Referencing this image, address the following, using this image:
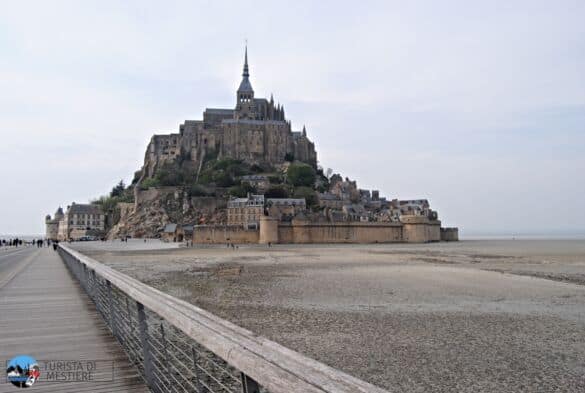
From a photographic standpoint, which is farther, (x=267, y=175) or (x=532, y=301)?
(x=267, y=175)

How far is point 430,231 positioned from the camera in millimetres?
74250

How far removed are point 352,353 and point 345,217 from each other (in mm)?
63640

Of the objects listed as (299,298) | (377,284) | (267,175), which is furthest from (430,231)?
(299,298)

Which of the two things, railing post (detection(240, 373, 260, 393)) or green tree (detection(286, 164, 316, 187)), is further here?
green tree (detection(286, 164, 316, 187))

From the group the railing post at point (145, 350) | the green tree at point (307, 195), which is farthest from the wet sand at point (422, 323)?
the green tree at point (307, 195)

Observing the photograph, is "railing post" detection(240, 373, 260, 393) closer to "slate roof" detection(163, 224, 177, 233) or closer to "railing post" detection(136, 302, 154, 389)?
"railing post" detection(136, 302, 154, 389)

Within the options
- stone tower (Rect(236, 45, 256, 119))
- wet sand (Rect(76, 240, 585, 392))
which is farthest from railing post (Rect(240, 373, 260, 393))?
stone tower (Rect(236, 45, 256, 119))

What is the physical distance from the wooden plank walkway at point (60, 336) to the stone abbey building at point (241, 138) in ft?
262

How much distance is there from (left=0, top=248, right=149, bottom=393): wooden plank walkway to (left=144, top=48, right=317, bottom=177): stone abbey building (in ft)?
262

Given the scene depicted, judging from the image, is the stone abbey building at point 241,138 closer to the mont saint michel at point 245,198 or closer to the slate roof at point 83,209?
the mont saint michel at point 245,198

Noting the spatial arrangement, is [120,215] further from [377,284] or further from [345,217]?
[377,284]

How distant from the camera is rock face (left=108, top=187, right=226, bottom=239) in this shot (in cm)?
7506

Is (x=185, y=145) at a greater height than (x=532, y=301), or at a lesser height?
greater

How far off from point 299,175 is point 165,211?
68.7ft
